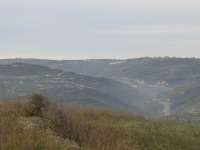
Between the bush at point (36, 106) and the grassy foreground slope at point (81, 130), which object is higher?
the bush at point (36, 106)

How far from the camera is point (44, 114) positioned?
14312 millimetres

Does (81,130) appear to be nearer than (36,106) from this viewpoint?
Yes

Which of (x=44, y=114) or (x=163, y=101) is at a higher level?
(x=44, y=114)

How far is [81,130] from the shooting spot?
1434 centimetres

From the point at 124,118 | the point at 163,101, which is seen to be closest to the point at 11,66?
the point at 163,101

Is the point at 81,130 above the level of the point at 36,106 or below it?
below

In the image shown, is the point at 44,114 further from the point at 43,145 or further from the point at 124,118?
the point at 124,118

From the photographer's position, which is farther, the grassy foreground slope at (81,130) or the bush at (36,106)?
the bush at (36,106)

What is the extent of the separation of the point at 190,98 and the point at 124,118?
5615cm

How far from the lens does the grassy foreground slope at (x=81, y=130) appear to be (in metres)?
11.0

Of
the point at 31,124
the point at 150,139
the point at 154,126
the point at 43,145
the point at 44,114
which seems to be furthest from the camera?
the point at 154,126

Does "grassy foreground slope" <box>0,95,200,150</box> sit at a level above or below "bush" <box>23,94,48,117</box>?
below

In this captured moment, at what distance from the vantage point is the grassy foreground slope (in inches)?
432

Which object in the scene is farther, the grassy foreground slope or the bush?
the bush
